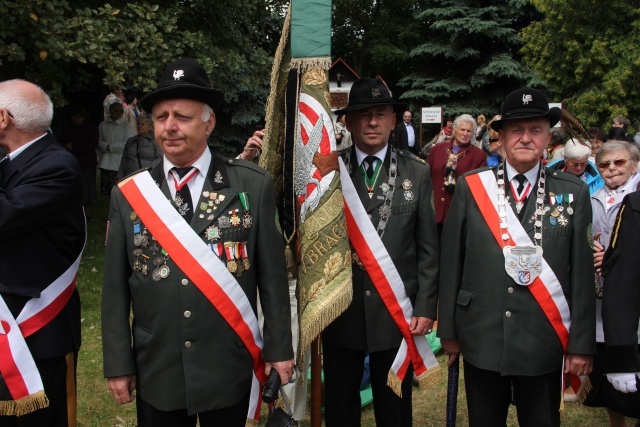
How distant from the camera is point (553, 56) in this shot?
2225 centimetres

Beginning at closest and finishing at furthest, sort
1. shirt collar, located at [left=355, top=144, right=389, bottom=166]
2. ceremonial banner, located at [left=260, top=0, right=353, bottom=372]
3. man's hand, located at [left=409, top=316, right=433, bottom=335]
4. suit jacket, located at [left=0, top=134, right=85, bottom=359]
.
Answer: suit jacket, located at [left=0, top=134, right=85, bottom=359] → ceremonial banner, located at [left=260, top=0, right=353, bottom=372] → man's hand, located at [left=409, top=316, right=433, bottom=335] → shirt collar, located at [left=355, top=144, right=389, bottom=166]

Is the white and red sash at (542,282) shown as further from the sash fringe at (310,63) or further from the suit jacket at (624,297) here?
the sash fringe at (310,63)

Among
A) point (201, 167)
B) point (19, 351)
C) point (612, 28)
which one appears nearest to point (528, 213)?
point (201, 167)

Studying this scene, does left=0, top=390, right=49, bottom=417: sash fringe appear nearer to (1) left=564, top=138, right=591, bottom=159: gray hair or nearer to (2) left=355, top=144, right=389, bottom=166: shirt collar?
(2) left=355, top=144, right=389, bottom=166: shirt collar

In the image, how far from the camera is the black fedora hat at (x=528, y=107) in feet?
10.1

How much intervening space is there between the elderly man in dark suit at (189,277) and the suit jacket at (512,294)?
921 mm

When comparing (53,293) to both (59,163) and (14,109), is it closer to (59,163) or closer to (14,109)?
(59,163)

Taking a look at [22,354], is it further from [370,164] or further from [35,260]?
[370,164]

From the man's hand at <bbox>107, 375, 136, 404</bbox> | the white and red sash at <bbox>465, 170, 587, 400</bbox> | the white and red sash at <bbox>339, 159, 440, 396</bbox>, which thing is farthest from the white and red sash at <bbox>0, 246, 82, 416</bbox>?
the white and red sash at <bbox>465, 170, 587, 400</bbox>

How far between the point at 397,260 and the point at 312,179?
2.16 ft

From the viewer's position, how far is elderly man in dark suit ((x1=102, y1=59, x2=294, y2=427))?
2656 mm

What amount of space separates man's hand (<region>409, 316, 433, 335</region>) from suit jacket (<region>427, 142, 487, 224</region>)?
13.3 feet

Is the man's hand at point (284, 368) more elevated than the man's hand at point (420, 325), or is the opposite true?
the man's hand at point (420, 325)

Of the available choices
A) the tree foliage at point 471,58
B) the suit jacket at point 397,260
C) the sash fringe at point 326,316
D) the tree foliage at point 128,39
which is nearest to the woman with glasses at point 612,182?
the suit jacket at point 397,260
